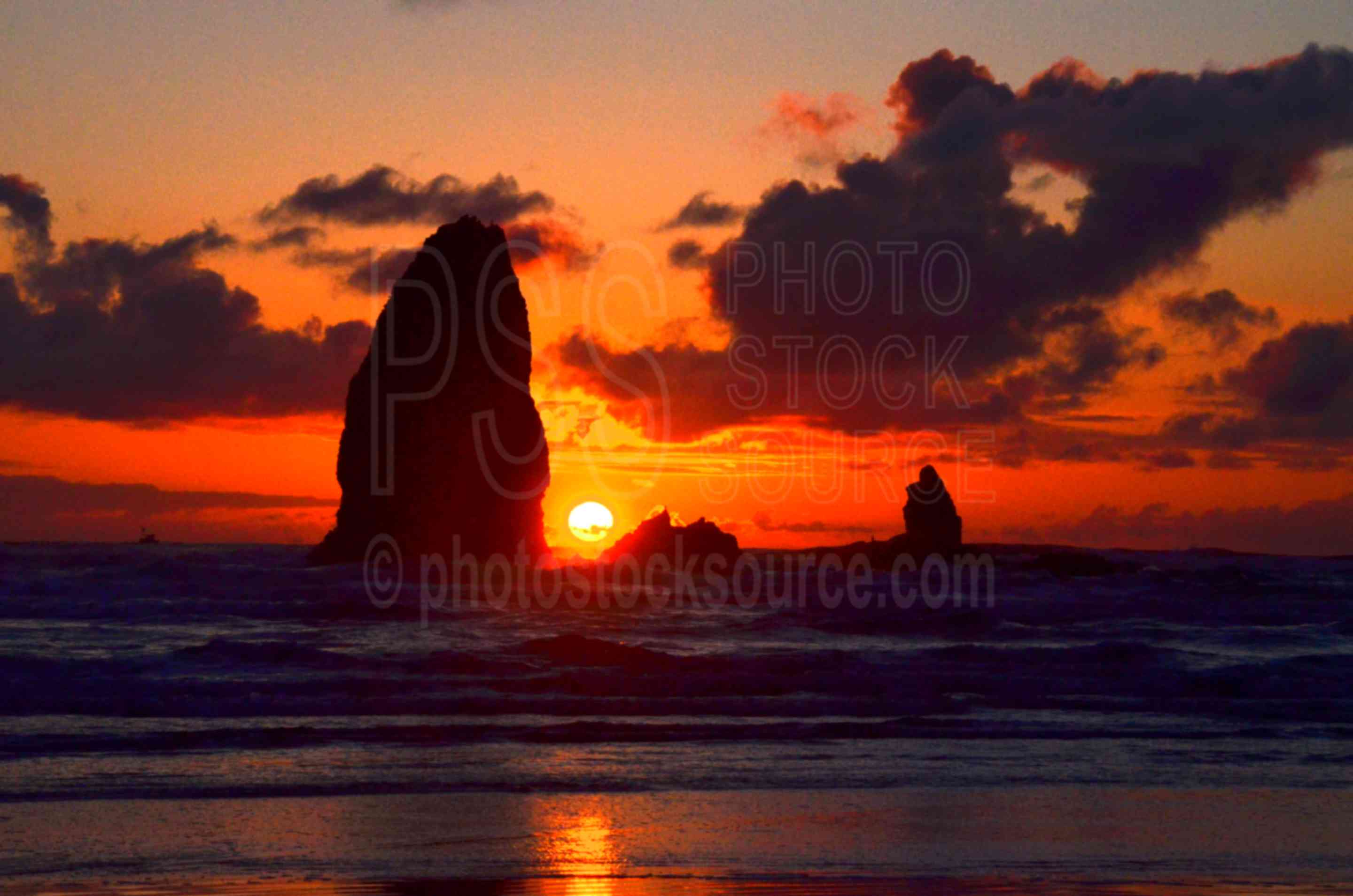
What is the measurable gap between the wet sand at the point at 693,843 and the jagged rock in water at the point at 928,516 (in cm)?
4736

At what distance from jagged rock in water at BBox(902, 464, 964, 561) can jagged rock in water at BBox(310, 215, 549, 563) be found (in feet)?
59.6

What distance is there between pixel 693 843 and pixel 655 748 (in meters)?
5.70

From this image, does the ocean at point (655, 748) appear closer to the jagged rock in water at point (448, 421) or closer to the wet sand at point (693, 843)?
the wet sand at point (693, 843)

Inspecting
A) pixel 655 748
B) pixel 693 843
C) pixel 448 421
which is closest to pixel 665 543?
pixel 448 421

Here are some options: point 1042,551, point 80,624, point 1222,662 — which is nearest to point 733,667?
point 1222,662

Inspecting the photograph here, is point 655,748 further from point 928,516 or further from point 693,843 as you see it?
point 928,516

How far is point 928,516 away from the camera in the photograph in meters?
62.5

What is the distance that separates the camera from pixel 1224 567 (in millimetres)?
87312

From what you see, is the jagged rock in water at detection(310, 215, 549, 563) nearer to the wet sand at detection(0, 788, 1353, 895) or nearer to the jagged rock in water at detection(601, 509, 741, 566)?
the jagged rock in water at detection(601, 509, 741, 566)

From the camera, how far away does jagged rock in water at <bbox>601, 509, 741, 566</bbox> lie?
2389 inches

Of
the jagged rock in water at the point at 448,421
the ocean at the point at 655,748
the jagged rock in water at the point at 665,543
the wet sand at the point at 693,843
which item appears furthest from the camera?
the jagged rock in water at the point at 665,543

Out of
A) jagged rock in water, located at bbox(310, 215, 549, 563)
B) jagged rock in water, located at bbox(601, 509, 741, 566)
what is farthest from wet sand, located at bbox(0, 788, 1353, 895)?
jagged rock in water, located at bbox(601, 509, 741, 566)

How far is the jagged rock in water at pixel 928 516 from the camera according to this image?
62.3 m

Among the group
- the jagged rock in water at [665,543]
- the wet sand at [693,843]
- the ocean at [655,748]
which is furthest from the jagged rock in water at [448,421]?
the wet sand at [693,843]
